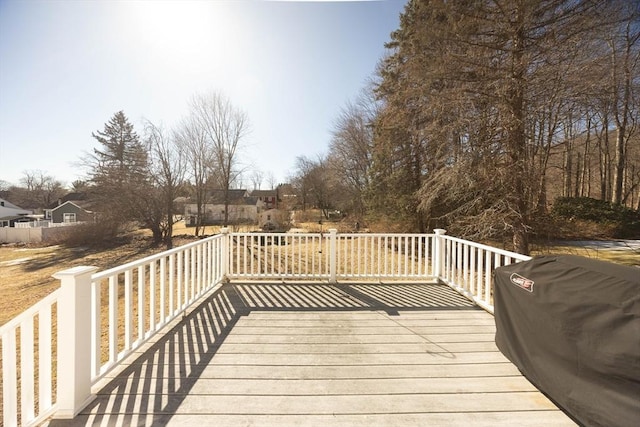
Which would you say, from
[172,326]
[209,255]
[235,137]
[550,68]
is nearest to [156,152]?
[235,137]

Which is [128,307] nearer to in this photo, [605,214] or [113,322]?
[113,322]

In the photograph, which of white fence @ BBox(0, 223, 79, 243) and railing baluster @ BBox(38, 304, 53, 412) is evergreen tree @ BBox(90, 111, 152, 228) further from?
railing baluster @ BBox(38, 304, 53, 412)

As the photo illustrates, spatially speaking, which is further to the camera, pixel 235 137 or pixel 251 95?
pixel 235 137

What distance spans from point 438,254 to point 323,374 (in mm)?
3065

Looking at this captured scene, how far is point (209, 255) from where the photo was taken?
389cm

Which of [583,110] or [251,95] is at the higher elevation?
[251,95]

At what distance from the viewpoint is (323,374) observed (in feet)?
6.82

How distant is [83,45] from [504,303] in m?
8.71

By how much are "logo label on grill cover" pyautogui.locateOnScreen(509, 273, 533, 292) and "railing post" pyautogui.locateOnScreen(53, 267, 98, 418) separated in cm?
267

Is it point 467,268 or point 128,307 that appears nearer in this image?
point 128,307

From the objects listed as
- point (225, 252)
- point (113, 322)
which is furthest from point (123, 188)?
point (113, 322)

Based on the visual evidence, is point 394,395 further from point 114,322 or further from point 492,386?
point 114,322

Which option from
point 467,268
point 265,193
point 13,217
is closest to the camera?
point 467,268

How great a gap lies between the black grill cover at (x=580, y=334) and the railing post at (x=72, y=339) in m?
2.66
